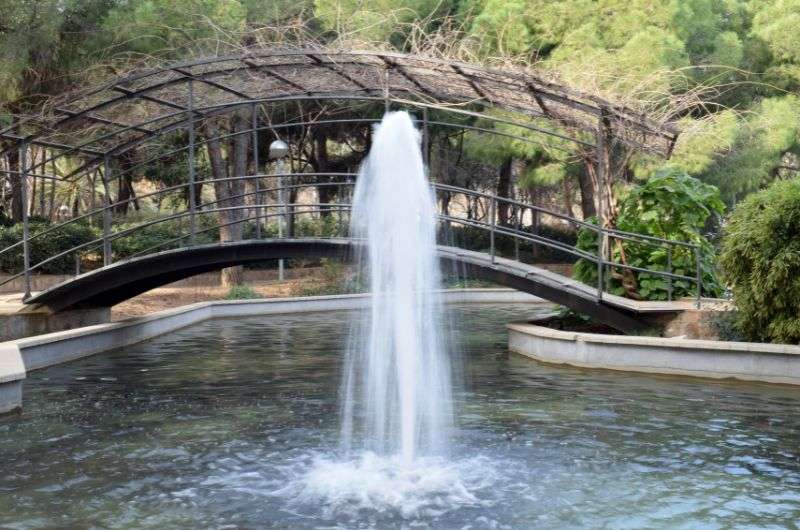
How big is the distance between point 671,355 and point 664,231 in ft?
10.7

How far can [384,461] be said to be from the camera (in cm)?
900

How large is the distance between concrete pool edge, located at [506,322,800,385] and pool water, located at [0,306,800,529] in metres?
0.29

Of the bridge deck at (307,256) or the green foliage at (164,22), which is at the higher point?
the green foliage at (164,22)

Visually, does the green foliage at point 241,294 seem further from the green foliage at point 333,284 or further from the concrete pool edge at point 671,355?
the concrete pool edge at point 671,355

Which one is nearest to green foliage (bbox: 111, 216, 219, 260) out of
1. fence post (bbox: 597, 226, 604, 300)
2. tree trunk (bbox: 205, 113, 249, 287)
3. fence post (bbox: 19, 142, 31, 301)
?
tree trunk (bbox: 205, 113, 249, 287)

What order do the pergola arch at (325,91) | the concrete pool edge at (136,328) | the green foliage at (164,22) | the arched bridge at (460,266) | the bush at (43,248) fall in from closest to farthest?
the concrete pool edge at (136,328) < the pergola arch at (325,91) < the arched bridge at (460,266) < the green foliage at (164,22) < the bush at (43,248)

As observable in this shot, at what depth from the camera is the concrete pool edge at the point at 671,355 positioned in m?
12.4

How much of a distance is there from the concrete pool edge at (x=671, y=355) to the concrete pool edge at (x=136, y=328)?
23.1 feet

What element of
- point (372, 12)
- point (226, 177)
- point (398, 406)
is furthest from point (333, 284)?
point (398, 406)

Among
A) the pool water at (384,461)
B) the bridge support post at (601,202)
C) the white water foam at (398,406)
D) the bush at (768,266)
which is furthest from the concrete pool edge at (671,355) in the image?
the white water foam at (398,406)

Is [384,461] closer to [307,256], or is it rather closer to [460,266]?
[460,266]

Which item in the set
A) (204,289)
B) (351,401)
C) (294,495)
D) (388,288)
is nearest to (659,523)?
(294,495)

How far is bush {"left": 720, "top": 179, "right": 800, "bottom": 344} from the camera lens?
41.8ft

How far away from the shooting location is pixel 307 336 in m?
19.2
